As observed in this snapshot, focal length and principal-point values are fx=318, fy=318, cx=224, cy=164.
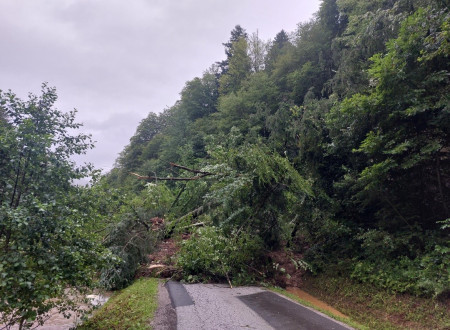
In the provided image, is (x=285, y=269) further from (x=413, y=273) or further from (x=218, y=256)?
(x=413, y=273)

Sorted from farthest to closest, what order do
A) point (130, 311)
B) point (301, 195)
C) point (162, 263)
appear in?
point (301, 195)
point (162, 263)
point (130, 311)

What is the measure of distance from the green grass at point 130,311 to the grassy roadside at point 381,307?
4001 millimetres

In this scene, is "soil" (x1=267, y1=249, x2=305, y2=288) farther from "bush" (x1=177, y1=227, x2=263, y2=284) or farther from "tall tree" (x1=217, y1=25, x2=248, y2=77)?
"tall tree" (x1=217, y1=25, x2=248, y2=77)

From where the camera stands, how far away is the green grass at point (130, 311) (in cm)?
594

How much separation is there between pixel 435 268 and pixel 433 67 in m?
4.95

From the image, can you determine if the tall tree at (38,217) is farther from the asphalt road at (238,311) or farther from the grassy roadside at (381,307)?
the grassy roadside at (381,307)

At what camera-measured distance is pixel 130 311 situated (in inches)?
260

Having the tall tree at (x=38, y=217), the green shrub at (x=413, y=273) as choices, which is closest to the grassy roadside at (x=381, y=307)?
the green shrub at (x=413, y=273)

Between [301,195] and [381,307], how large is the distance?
12.9ft

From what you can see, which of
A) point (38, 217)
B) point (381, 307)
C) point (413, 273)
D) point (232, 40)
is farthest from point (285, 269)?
point (232, 40)

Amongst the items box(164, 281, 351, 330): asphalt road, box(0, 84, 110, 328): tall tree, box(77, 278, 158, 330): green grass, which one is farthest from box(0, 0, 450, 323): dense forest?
box(164, 281, 351, 330): asphalt road

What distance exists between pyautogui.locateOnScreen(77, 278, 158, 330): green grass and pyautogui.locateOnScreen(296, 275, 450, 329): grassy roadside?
4001 millimetres

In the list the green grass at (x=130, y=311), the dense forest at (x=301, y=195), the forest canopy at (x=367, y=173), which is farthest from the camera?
the forest canopy at (x=367, y=173)

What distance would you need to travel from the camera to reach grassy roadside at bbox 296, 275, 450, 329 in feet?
21.2
